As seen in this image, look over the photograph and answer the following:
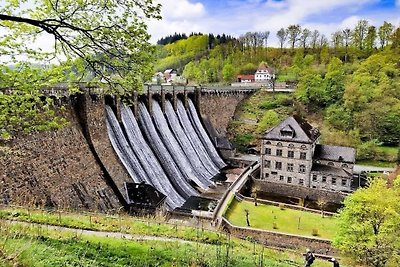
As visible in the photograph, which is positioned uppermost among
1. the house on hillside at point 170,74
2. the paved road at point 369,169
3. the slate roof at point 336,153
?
the house on hillside at point 170,74

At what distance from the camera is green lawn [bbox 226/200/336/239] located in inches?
1002

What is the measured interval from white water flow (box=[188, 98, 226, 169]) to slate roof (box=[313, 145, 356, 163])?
10.2 meters

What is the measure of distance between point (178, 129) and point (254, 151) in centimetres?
1482

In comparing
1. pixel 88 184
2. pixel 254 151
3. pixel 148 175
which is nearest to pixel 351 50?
pixel 254 151

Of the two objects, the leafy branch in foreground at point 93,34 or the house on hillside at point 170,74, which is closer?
the leafy branch in foreground at point 93,34

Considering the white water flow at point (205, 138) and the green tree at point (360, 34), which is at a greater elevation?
the green tree at point (360, 34)

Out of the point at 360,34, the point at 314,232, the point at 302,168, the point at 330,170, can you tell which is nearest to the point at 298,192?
the point at 302,168

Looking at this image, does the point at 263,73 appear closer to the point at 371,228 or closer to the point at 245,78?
the point at 245,78

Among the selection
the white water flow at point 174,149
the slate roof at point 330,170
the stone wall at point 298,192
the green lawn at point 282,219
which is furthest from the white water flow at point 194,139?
the slate roof at point 330,170

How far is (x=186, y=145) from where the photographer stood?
36.1 metres

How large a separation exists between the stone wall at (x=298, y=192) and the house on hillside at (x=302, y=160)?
2.58m

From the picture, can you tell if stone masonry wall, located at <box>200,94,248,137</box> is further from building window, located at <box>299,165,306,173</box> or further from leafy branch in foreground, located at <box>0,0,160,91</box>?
leafy branch in foreground, located at <box>0,0,160,91</box>

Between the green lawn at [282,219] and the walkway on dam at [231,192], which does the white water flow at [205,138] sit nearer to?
the walkway on dam at [231,192]

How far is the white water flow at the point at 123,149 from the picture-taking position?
2619 cm
